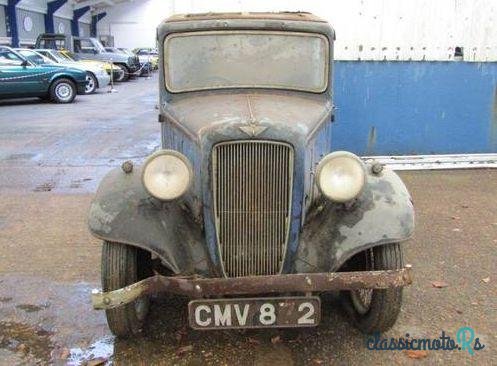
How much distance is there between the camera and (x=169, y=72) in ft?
13.8

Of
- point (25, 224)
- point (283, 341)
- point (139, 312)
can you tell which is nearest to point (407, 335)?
point (283, 341)

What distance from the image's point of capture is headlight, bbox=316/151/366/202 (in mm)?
3080

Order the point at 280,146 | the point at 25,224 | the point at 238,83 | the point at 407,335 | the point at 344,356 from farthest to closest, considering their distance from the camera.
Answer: the point at 25,224
the point at 238,83
the point at 407,335
the point at 344,356
the point at 280,146

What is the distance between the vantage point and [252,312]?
3006 mm

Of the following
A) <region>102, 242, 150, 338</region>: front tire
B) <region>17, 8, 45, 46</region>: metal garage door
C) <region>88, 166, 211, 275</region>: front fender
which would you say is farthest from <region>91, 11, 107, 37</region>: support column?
<region>102, 242, 150, 338</region>: front tire

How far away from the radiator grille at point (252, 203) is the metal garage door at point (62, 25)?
3606 cm

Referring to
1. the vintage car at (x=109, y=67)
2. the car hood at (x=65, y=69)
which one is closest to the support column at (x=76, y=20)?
the vintage car at (x=109, y=67)

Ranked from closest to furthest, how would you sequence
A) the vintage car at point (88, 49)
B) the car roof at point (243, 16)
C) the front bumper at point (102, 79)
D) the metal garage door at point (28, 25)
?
the car roof at point (243, 16)
the front bumper at point (102, 79)
the vintage car at point (88, 49)
the metal garage door at point (28, 25)

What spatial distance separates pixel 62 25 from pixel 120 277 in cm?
3813

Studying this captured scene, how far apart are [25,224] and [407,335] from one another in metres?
4.03

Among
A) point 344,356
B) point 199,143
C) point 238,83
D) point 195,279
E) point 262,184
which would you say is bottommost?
point 344,356

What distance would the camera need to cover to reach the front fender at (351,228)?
3.19 m

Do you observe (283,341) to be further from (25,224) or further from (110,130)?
(110,130)

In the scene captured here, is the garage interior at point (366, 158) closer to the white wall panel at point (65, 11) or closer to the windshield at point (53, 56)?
the windshield at point (53, 56)
